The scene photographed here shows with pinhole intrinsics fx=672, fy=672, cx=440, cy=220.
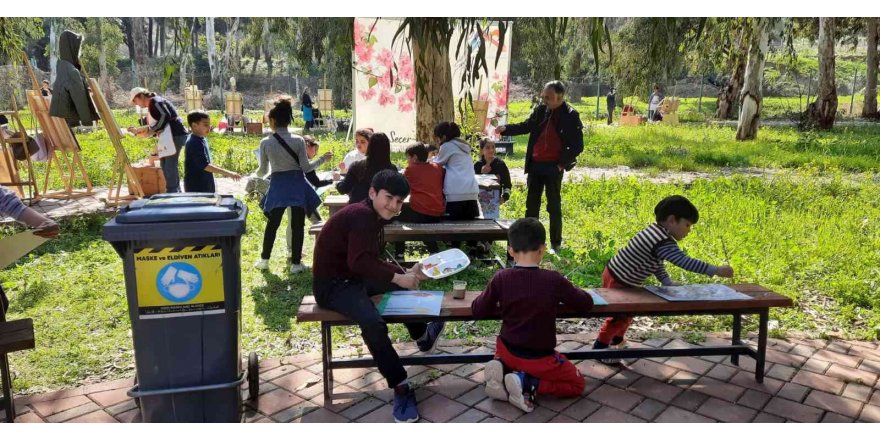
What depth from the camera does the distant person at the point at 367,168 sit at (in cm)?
589

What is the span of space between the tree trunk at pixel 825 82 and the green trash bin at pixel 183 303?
22.0 metres

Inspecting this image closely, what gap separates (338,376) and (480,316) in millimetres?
1082

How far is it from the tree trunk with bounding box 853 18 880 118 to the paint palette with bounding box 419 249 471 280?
85.2 ft

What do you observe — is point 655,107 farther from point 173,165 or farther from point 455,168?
point 173,165

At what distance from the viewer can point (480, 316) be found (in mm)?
3635

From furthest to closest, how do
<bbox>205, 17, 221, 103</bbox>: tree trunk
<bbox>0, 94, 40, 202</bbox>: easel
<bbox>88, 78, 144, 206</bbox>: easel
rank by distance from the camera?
<bbox>205, 17, 221, 103</bbox>: tree trunk < <bbox>0, 94, 40, 202</bbox>: easel < <bbox>88, 78, 144, 206</bbox>: easel

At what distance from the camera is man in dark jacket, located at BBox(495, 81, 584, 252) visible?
661 cm

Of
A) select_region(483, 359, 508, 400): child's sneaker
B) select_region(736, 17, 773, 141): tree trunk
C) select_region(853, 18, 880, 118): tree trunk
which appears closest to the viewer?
select_region(483, 359, 508, 400): child's sneaker

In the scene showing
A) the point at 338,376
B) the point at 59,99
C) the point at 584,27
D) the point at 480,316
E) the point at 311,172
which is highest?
the point at 584,27

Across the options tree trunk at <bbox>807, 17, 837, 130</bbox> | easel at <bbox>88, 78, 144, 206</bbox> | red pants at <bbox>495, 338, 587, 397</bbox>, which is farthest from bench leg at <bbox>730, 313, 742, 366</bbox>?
tree trunk at <bbox>807, 17, 837, 130</bbox>

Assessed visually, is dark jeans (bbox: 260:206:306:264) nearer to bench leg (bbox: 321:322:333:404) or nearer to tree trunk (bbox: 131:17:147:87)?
bench leg (bbox: 321:322:333:404)

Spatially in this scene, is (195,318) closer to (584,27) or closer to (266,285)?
(266,285)

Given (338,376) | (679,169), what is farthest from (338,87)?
(338,376)

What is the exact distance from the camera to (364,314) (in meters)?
3.59
